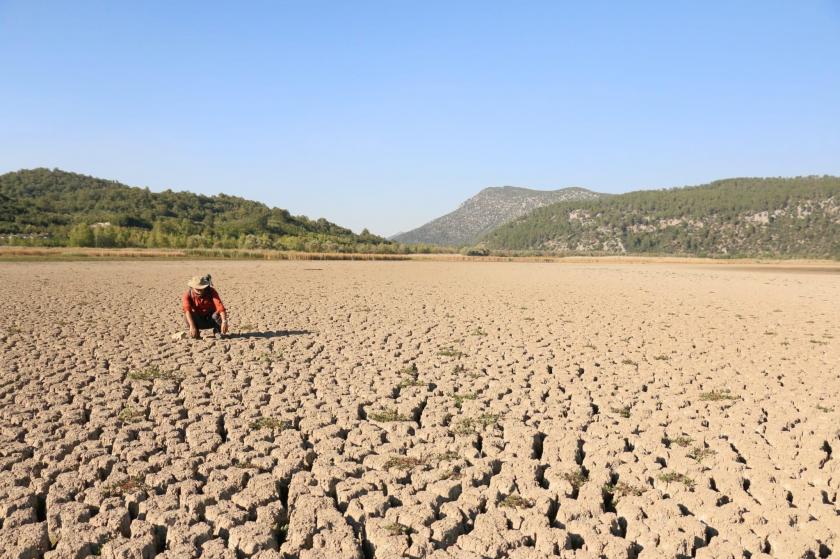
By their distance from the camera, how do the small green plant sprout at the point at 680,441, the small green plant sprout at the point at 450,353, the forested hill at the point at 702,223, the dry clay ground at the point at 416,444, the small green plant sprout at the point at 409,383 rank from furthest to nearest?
the forested hill at the point at 702,223 → the small green plant sprout at the point at 450,353 → the small green plant sprout at the point at 409,383 → the small green plant sprout at the point at 680,441 → the dry clay ground at the point at 416,444

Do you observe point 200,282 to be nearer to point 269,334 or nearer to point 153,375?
point 269,334

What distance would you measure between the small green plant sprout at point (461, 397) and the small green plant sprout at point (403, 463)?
1595 millimetres

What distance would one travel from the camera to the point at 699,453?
4.77 metres

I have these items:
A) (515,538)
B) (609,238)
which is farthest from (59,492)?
(609,238)

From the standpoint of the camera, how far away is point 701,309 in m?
15.4

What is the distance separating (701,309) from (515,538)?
13.8m

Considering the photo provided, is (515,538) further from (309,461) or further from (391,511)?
(309,461)

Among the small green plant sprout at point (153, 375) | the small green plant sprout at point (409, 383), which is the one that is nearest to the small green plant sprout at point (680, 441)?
the small green plant sprout at point (409, 383)

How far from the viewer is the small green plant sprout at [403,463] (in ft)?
14.5

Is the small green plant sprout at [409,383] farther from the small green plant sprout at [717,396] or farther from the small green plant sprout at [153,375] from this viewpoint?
the small green plant sprout at [717,396]

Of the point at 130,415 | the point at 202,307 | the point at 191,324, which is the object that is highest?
the point at 202,307

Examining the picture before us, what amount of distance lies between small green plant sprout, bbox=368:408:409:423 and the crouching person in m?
4.53

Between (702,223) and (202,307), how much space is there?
116540mm

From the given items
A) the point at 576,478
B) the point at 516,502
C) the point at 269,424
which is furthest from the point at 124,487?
the point at 576,478
